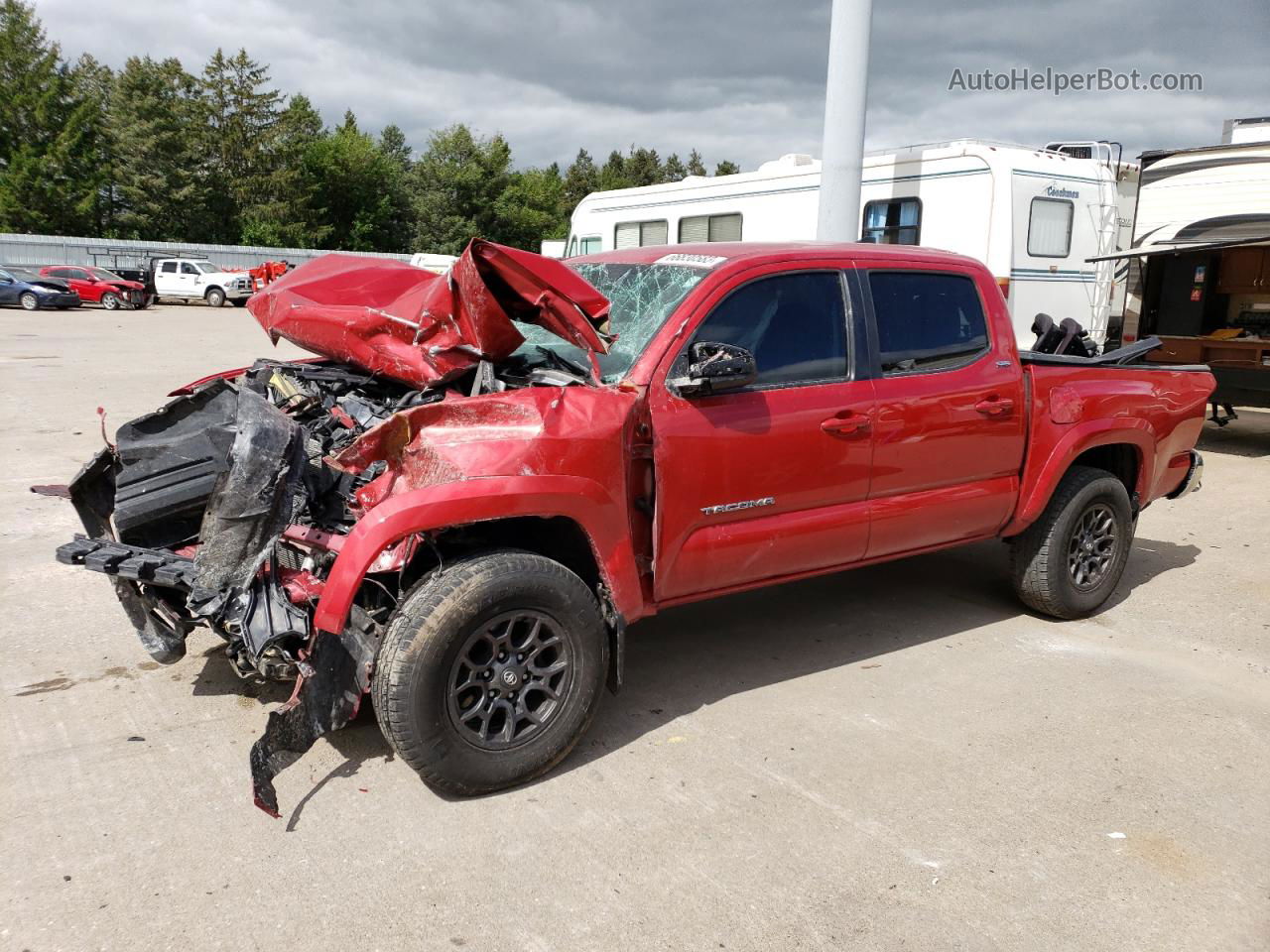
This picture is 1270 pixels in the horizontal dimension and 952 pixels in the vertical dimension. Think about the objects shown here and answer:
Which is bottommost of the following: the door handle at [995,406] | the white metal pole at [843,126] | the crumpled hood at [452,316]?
the door handle at [995,406]

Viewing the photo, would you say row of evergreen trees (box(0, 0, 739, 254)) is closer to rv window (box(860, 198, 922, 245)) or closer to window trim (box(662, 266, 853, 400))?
rv window (box(860, 198, 922, 245))

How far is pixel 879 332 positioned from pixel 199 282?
3563cm

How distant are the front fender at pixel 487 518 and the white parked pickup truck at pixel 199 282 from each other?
34.6m

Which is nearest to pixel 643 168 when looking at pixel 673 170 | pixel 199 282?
pixel 673 170

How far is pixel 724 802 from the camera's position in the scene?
3.51 meters

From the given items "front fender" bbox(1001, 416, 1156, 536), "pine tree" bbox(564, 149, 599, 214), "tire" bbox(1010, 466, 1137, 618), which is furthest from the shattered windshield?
"pine tree" bbox(564, 149, 599, 214)

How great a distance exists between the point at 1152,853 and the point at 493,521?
8.47ft

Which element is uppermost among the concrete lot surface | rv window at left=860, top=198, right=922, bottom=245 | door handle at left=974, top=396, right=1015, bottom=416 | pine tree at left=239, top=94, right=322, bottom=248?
pine tree at left=239, top=94, right=322, bottom=248

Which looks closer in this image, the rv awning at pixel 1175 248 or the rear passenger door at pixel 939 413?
the rear passenger door at pixel 939 413

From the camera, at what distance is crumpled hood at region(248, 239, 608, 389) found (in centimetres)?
369

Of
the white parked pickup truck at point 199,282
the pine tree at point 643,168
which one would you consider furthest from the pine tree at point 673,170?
the white parked pickup truck at point 199,282

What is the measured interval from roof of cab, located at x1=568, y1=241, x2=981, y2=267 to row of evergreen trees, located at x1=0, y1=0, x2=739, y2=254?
55.1m

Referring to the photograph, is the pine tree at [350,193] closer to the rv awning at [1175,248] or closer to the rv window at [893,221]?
the rv window at [893,221]

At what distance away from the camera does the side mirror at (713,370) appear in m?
3.76
